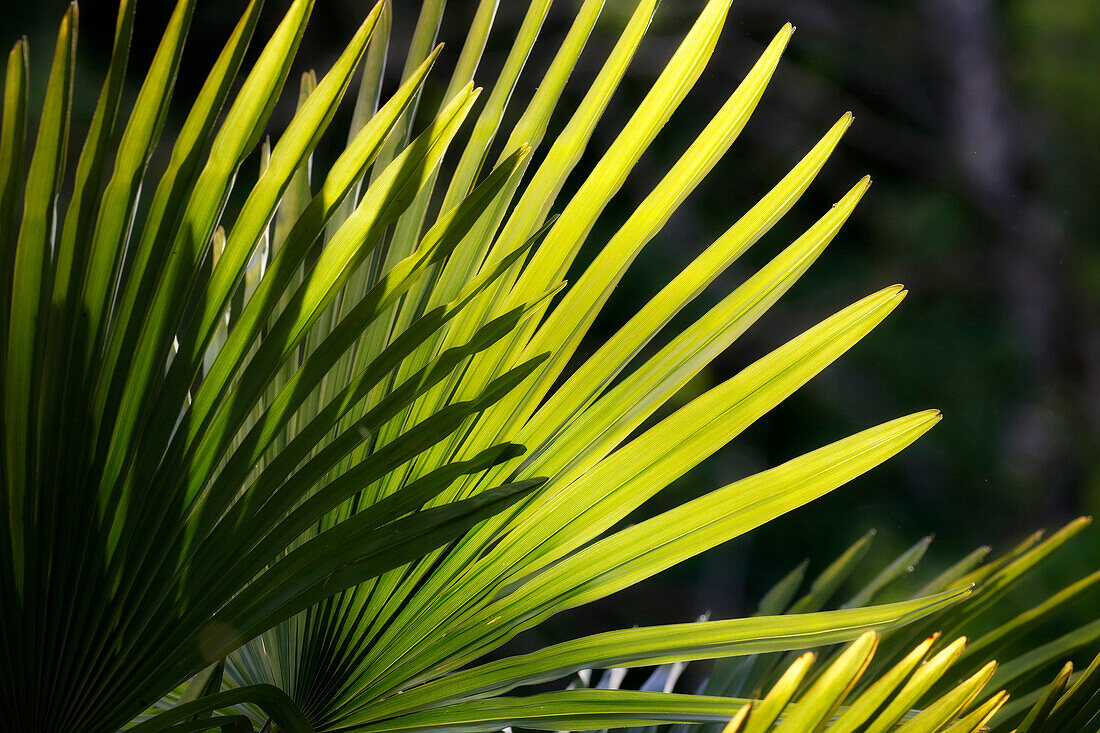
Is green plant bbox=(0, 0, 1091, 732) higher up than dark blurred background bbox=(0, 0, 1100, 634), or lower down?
lower down

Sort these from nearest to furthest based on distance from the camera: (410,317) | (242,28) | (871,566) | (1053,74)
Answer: (242,28) → (410,317) → (871,566) → (1053,74)

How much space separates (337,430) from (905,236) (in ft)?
10.0

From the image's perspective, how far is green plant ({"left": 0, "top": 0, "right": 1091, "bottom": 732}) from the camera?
0.30 metres

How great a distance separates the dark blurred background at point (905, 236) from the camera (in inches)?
109

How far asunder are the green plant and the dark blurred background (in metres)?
2.34

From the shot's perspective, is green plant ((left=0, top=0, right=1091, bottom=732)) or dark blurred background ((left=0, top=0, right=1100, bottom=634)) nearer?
green plant ((left=0, top=0, right=1091, bottom=732))

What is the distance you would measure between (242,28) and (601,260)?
0.17 meters

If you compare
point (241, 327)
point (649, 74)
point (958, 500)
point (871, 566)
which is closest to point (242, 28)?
point (241, 327)

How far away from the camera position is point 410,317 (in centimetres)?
43

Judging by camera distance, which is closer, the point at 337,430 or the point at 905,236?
the point at 337,430

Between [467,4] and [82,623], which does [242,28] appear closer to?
[82,623]

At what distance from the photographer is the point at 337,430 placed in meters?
0.41

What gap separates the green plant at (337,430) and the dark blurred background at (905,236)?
234cm

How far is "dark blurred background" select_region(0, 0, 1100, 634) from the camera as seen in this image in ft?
9.07
